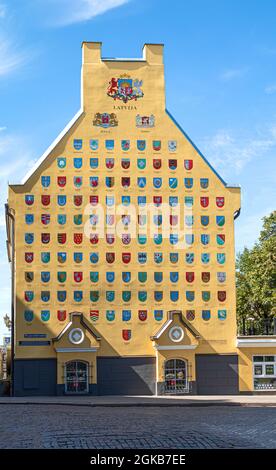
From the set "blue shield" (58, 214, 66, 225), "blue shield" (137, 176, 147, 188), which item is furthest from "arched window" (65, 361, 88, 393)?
"blue shield" (137, 176, 147, 188)

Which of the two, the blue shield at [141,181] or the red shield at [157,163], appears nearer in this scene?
the blue shield at [141,181]

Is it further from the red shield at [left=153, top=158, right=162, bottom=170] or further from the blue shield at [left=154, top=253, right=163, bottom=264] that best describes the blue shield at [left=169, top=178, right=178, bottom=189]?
the blue shield at [left=154, top=253, right=163, bottom=264]

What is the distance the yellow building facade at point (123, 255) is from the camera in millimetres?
49938

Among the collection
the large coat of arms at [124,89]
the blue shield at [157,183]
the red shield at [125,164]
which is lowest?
the blue shield at [157,183]

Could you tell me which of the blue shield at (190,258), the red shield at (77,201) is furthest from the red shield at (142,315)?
the red shield at (77,201)

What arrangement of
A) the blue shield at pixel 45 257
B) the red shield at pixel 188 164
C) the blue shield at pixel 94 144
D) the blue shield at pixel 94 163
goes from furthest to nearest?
the red shield at pixel 188 164
the blue shield at pixel 94 144
the blue shield at pixel 94 163
the blue shield at pixel 45 257

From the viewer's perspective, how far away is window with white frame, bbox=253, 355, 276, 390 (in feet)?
168

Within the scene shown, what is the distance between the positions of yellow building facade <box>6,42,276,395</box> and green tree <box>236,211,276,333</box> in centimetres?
1716

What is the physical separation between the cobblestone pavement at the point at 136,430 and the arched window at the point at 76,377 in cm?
1574

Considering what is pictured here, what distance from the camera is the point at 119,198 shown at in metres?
51.4

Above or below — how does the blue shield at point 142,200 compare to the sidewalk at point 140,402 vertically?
above

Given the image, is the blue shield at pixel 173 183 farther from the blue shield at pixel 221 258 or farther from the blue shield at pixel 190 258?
the blue shield at pixel 221 258

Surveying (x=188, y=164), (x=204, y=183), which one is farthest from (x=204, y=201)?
(x=188, y=164)
